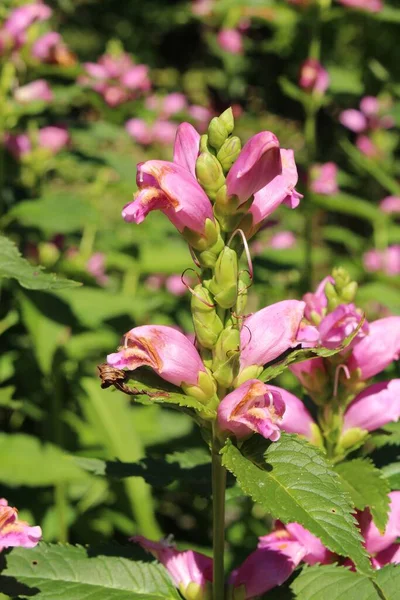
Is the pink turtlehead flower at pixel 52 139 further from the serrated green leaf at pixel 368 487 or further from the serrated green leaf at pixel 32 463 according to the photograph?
the serrated green leaf at pixel 368 487

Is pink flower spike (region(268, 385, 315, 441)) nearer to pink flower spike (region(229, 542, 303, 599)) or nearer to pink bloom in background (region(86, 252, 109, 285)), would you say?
pink flower spike (region(229, 542, 303, 599))

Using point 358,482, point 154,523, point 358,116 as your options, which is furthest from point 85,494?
point 358,116

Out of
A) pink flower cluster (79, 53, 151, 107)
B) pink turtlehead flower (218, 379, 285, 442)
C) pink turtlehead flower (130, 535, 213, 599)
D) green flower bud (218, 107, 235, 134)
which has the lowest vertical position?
pink flower cluster (79, 53, 151, 107)

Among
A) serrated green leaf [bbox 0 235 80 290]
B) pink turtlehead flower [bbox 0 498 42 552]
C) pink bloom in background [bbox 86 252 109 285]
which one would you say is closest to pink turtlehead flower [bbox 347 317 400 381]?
serrated green leaf [bbox 0 235 80 290]

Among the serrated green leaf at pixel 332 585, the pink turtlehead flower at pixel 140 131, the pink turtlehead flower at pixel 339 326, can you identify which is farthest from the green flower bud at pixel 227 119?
the pink turtlehead flower at pixel 140 131

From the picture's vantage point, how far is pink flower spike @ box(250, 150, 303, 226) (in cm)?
122

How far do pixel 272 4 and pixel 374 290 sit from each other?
4.33ft

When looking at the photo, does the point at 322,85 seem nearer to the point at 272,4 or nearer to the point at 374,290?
the point at 272,4

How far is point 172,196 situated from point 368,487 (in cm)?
53

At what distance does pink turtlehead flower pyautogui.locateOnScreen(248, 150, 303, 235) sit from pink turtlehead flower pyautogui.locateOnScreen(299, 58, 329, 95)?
7.51ft

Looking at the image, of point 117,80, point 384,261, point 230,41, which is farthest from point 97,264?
point 230,41

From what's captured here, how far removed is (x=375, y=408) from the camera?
141 cm

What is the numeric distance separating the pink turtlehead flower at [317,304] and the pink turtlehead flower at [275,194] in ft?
0.95

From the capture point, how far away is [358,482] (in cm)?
129
